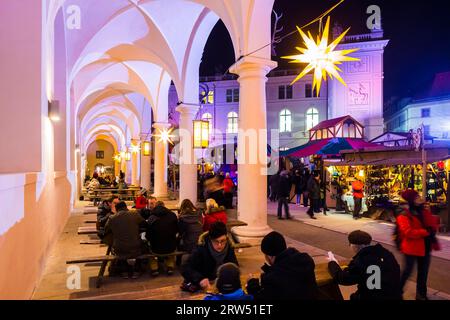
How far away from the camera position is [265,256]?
3.49 metres

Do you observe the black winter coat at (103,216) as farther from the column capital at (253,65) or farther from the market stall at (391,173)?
the market stall at (391,173)

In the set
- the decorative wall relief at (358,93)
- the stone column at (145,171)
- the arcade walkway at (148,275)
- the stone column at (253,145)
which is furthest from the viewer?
the decorative wall relief at (358,93)

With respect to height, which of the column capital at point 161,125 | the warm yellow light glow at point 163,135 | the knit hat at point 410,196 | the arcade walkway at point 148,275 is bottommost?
the arcade walkway at point 148,275

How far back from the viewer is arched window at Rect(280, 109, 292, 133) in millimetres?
35094

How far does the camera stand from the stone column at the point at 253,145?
7691mm

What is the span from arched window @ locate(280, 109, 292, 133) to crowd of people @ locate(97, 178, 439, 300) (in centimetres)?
2888

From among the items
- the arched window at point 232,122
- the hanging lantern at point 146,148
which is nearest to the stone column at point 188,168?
the hanging lantern at point 146,148

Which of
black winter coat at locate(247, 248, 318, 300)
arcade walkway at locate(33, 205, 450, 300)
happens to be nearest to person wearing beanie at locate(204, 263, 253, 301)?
black winter coat at locate(247, 248, 318, 300)

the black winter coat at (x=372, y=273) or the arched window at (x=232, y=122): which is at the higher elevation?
the arched window at (x=232, y=122)

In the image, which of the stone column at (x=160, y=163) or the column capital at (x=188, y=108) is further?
the stone column at (x=160, y=163)

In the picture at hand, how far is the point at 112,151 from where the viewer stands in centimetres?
4594

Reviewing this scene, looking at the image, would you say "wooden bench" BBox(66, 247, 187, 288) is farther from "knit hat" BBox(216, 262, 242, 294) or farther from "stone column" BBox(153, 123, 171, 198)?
"stone column" BBox(153, 123, 171, 198)

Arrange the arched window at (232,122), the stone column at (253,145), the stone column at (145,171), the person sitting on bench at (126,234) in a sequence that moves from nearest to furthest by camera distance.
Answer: the person sitting on bench at (126,234) < the stone column at (253,145) < the stone column at (145,171) < the arched window at (232,122)

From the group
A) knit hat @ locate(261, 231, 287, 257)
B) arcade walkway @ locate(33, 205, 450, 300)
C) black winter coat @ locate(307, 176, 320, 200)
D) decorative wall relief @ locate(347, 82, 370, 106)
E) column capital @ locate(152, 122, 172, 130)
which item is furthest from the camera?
decorative wall relief @ locate(347, 82, 370, 106)
